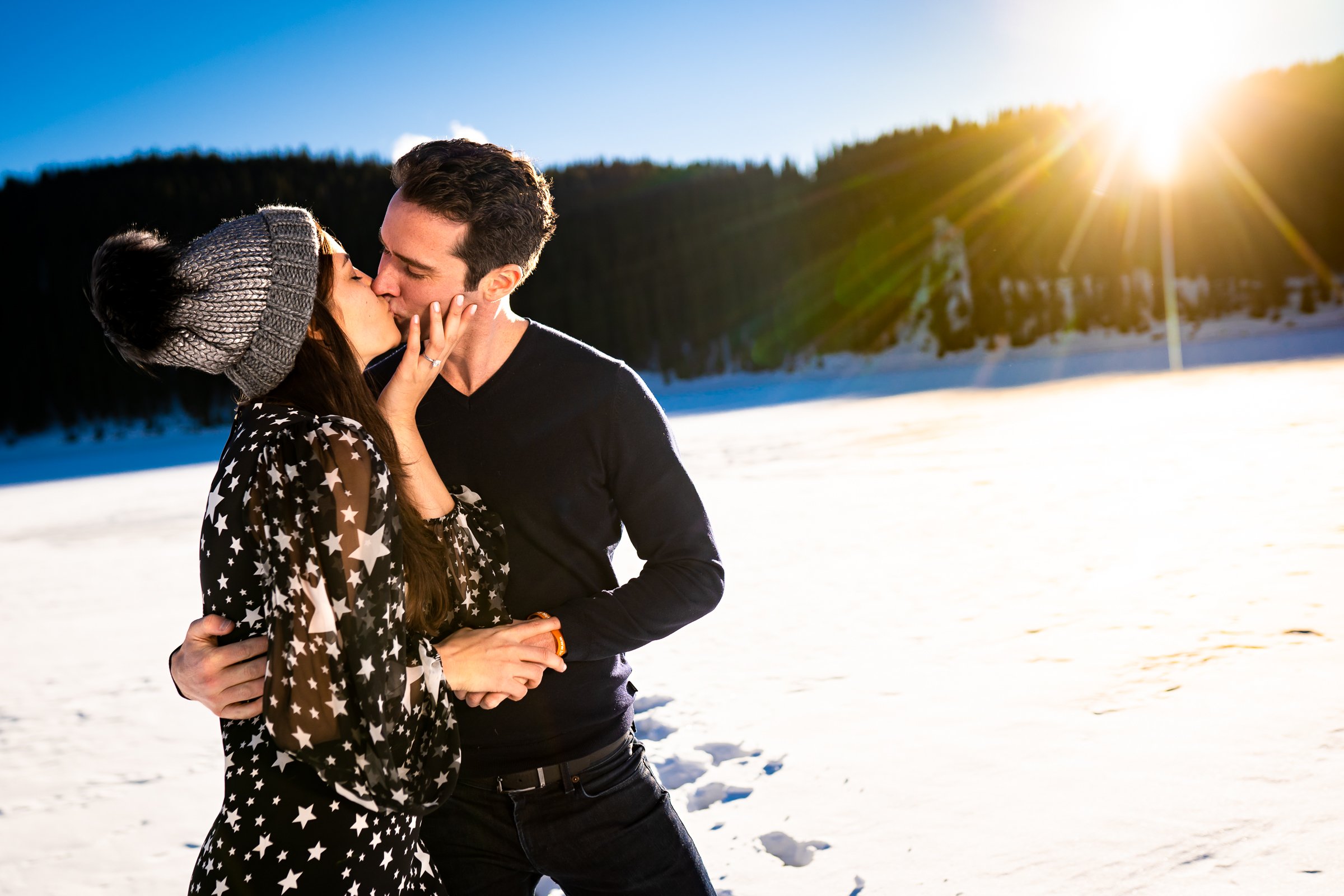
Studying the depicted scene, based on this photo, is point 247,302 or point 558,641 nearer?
point 247,302

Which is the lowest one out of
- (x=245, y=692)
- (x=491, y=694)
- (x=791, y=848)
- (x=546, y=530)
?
(x=791, y=848)

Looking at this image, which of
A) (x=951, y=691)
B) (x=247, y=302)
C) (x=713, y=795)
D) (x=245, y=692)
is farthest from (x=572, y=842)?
(x=951, y=691)

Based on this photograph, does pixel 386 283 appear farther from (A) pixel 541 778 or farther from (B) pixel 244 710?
(A) pixel 541 778

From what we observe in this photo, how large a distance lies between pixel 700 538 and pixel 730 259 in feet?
86.1

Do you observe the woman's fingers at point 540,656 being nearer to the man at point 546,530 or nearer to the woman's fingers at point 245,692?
the man at point 546,530

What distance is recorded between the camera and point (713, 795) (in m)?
3.23

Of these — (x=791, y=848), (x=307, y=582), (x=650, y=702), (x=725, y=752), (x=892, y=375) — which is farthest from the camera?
(x=892, y=375)

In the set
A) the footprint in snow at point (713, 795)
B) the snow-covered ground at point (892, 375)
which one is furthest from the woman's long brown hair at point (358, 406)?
the snow-covered ground at point (892, 375)

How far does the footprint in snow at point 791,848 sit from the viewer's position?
2789mm

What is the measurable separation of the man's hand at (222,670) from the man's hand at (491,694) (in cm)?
31

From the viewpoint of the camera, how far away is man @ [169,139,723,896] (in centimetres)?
162

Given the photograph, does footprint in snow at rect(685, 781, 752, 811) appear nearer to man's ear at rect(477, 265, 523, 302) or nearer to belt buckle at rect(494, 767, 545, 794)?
belt buckle at rect(494, 767, 545, 794)

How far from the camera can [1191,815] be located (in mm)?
2762

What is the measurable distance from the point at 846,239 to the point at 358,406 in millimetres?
25835
